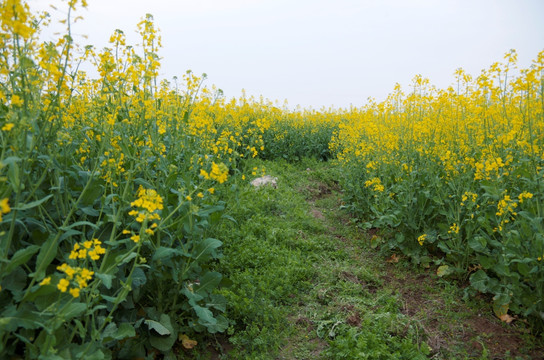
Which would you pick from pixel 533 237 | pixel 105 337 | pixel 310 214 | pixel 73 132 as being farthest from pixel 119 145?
pixel 310 214

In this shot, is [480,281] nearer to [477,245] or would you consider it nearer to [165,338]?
[477,245]

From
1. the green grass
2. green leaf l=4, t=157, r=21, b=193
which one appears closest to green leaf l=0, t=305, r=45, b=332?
green leaf l=4, t=157, r=21, b=193

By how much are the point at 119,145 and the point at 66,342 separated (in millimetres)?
1172

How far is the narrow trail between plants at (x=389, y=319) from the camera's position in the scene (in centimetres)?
270

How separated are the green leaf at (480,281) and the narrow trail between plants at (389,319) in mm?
179

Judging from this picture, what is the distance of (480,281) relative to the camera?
3180 mm

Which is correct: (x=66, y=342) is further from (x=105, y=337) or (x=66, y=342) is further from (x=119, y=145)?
(x=119, y=145)

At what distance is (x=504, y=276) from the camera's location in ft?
9.88

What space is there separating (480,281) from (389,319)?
89 centimetres

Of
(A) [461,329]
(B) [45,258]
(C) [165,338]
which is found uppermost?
(B) [45,258]

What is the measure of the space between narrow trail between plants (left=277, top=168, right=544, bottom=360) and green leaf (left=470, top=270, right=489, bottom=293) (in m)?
0.18

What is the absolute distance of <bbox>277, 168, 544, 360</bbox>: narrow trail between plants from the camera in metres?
2.70

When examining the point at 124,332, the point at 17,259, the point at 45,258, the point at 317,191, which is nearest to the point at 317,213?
the point at 317,191

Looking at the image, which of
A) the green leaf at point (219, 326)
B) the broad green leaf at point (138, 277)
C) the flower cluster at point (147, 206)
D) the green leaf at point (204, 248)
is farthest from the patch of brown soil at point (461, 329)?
the flower cluster at point (147, 206)
